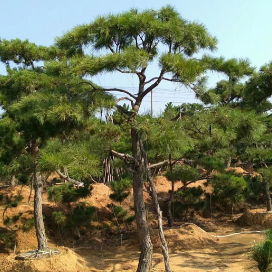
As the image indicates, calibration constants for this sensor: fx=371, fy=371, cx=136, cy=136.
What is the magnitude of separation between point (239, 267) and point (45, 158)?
3.30m

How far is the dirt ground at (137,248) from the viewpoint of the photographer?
17.0 ft

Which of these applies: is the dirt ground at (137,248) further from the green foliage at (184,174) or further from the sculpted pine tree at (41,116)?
the green foliage at (184,174)

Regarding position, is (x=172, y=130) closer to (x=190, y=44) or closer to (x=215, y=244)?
(x=190, y=44)

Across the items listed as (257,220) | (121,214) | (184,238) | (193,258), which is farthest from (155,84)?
(257,220)

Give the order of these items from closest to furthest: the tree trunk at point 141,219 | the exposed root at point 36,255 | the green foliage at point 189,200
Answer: the tree trunk at point 141,219 → the exposed root at point 36,255 → the green foliage at point 189,200

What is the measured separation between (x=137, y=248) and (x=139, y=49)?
4.16m

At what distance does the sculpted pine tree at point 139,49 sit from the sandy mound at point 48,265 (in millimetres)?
1336

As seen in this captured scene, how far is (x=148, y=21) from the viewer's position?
13.3ft

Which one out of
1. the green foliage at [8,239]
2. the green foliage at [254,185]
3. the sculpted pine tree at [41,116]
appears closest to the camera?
the sculpted pine tree at [41,116]


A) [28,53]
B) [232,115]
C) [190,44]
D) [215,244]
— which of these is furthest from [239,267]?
[28,53]

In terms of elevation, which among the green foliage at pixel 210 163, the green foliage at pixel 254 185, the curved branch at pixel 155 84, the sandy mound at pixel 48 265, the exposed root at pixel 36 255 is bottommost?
the sandy mound at pixel 48 265

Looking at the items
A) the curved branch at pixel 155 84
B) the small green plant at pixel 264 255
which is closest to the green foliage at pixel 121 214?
the curved branch at pixel 155 84

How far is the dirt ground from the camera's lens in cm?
517

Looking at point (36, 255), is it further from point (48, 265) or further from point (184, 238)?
point (184, 238)
